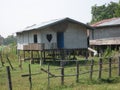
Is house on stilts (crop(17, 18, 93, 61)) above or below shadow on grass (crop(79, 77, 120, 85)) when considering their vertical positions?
above

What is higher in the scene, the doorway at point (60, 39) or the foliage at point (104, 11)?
the foliage at point (104, 11)

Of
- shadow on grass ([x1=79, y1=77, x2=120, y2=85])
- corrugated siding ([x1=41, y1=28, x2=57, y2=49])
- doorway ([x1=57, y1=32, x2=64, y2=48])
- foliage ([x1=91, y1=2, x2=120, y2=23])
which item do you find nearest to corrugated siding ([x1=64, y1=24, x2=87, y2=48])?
doorway ([x1=57, y1=32, x2=64, y2=48])

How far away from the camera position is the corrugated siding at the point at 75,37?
30031 millimetres

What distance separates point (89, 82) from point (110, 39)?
2107cm

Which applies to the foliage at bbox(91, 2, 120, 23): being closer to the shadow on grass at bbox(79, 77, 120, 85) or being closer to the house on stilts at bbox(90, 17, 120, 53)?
the house on stilts at bbox(90, 17, 120, 53)

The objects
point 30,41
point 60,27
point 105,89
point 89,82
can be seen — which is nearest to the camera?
point 105,89

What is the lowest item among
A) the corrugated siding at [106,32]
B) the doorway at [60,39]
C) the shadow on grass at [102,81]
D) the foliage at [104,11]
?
the shadow on grass at [102,81]

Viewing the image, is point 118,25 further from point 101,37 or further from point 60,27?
point 60,27

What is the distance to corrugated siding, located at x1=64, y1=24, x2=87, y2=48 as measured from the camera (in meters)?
30.0

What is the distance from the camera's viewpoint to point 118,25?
34906mm

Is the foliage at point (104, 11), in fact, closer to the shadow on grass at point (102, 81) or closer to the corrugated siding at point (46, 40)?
the corrugated siding at point (46, 40)

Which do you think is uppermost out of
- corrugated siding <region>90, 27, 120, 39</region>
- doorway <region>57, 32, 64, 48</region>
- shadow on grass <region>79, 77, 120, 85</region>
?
corrugated siding <region>90, 27, 120, 39</region>

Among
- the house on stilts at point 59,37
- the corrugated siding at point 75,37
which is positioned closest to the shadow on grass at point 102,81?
the house on stilts at point 59,37

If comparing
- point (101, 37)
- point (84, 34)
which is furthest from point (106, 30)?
point (84, 34)
